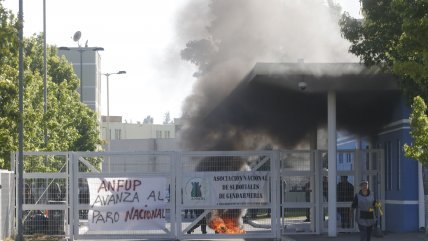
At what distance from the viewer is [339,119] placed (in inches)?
1053

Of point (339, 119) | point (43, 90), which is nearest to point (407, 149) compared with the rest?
point (339, 119)

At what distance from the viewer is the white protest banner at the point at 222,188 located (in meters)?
20.9

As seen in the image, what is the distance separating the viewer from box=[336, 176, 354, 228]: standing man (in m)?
22.6

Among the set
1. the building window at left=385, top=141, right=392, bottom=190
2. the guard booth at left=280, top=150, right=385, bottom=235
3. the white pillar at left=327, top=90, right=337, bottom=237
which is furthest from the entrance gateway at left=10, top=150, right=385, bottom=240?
the building window at left=385, top=141, right=392, bottom=190

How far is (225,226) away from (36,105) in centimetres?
1252

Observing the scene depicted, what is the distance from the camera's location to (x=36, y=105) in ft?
103

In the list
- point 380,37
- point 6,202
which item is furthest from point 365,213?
point 6,202

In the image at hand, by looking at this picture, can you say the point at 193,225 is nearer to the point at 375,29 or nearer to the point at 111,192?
the point at 111,192

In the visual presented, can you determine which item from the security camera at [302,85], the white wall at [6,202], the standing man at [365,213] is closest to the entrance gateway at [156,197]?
the white wall at [6,202]

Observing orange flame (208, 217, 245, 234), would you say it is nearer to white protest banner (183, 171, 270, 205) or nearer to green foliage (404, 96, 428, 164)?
white protest banner (183, 171, 270, 205)

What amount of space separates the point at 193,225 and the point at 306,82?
4231mm

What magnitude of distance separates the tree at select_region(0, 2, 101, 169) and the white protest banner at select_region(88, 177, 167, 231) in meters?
2.59

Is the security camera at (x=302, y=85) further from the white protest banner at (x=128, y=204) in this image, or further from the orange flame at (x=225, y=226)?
the white protest banner at (x=128, y=204)

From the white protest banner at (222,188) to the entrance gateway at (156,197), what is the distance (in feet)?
0.08
